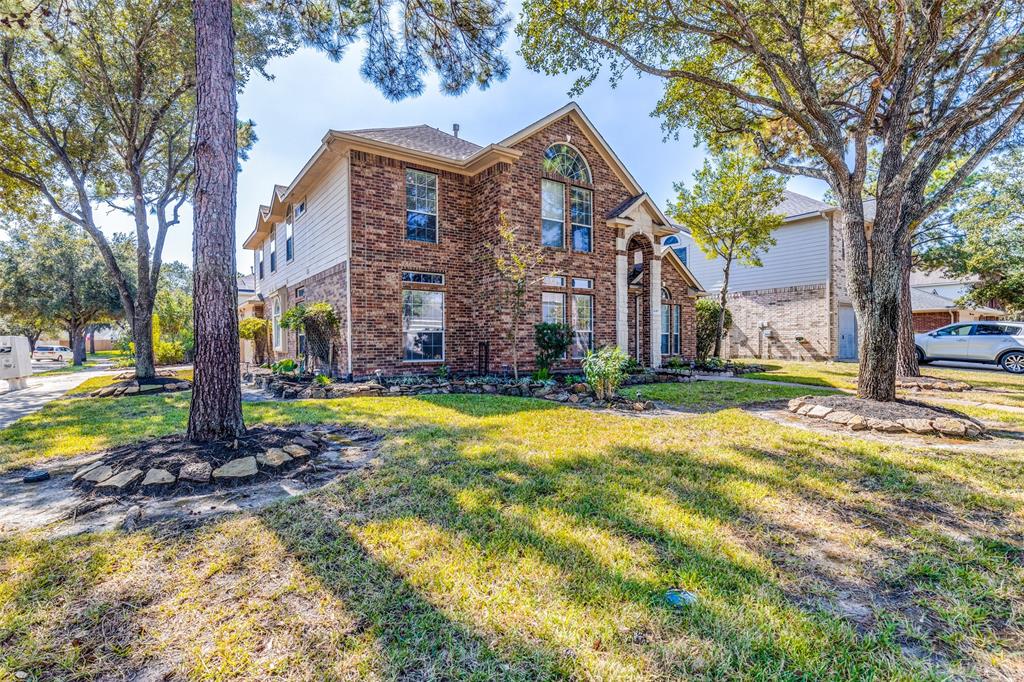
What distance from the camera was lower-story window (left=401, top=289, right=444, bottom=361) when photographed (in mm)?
11000

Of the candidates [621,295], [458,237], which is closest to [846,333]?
[621,295]

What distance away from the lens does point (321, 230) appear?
11.9 metres

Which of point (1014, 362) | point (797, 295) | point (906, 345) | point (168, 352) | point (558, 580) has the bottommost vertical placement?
point (558, 580)

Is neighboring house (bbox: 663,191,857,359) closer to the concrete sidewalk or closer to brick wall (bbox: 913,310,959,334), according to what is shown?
brick wall (bbox: 913,310,959,334)

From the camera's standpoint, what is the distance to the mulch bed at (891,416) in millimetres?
5375

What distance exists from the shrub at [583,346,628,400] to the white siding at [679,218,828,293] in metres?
12.3

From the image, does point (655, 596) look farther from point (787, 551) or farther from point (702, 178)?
point (702, 178)

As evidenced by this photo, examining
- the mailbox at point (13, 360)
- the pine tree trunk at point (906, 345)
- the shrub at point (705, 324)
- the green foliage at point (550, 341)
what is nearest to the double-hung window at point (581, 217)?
the green foliage at point (550, 341)

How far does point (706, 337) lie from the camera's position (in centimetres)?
1700

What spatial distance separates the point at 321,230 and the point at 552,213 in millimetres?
6514

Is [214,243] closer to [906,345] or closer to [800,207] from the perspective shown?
[906,345]

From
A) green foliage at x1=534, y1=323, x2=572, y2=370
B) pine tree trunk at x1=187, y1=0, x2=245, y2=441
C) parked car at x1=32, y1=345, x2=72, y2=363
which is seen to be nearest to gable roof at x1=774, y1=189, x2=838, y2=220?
green foliage at x1=534, y1=323, x2=572, y2=370

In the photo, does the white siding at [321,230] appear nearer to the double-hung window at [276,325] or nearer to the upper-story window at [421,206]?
the double-hung window at [276,325]

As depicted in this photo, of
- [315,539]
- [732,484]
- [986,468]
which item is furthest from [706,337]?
[315,539]
